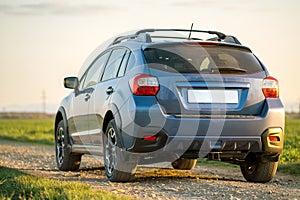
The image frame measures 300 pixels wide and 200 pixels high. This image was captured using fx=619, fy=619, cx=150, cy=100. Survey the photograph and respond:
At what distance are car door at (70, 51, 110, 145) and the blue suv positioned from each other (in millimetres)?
849

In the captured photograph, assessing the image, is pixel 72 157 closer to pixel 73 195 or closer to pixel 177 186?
pixel 177 186

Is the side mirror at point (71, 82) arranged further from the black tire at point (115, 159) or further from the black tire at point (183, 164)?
the black tire at point (183, 164)

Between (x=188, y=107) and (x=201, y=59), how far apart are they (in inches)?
31.7

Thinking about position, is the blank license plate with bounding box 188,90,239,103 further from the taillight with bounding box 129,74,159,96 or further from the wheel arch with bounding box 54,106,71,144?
the wheel arch with bounding box 54,106,71,144

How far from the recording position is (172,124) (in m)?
7.54

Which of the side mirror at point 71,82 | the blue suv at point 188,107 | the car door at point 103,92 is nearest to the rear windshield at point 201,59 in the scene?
the blue suv at point 188,107

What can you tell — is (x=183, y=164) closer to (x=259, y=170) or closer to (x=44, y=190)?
(x=259, y=170)

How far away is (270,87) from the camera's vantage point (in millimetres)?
8078

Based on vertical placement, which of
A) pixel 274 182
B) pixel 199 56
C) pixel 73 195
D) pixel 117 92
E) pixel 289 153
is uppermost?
pixel 199 56

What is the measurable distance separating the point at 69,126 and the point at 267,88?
403 centimetres

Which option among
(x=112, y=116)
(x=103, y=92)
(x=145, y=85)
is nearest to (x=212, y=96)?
(x=145, y=85)

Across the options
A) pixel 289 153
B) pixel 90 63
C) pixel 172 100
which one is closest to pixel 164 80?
pixel 172 100

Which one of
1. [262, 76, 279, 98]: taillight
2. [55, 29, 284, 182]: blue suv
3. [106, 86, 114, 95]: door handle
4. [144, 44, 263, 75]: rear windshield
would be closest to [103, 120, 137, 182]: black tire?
[55, 29, 284, 182]: blue suv

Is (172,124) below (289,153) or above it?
above
